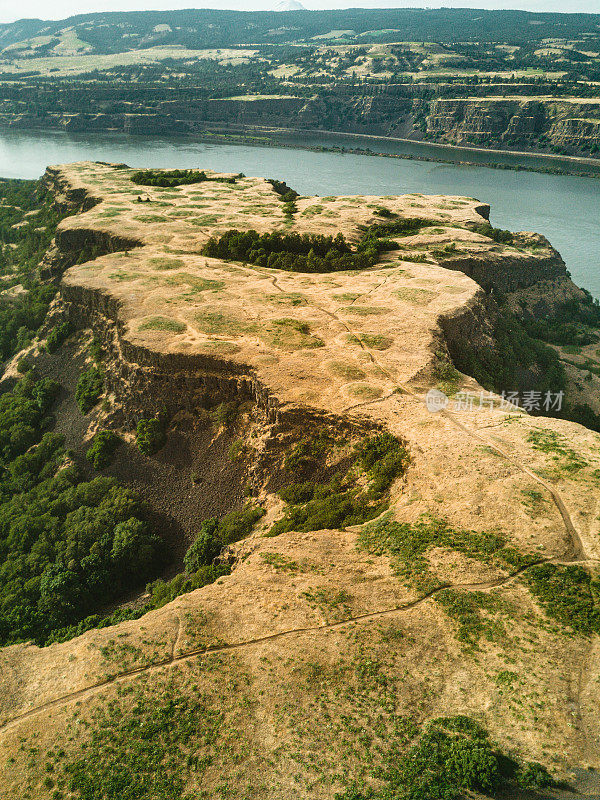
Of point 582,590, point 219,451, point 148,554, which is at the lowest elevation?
point 148,554

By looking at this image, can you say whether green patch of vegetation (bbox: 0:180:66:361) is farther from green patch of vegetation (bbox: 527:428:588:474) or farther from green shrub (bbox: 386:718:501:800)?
green shrub (bbox: 386:718:501:800)

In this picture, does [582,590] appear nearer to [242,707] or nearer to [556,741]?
Answer: [556,741]

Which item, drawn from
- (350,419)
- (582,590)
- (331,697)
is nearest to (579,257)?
(350,419)

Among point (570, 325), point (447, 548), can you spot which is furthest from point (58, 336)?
point (570, 325)

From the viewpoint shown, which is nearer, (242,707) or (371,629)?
(242,707)

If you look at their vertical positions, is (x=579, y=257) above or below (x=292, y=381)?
below
